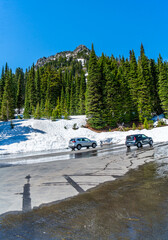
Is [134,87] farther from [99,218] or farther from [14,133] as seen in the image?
[99,218]

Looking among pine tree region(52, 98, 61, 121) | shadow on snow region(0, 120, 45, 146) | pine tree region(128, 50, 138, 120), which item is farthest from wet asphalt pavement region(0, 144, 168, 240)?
pine tree region(128, 50, 138, 120)

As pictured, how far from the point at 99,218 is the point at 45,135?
26924 mm

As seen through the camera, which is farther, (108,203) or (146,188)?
(146,188)

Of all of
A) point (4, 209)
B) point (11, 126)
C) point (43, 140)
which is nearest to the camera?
point (4, 209)

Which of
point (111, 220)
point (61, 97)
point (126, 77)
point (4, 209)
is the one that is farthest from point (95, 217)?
point (61, 97)

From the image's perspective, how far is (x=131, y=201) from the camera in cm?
449

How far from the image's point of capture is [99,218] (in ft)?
11.7

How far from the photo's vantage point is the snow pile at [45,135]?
24.7 meters

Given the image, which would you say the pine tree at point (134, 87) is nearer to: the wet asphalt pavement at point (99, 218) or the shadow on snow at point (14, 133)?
the shadow on snow at point (14, 133)

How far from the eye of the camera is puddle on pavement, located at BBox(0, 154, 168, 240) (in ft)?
9.71

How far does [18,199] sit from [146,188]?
413 cm

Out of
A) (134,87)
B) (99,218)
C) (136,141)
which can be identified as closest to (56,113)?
(134,87)

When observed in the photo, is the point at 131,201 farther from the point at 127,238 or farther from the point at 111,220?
the point at 127,238

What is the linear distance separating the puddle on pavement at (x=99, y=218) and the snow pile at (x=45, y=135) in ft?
66.6
